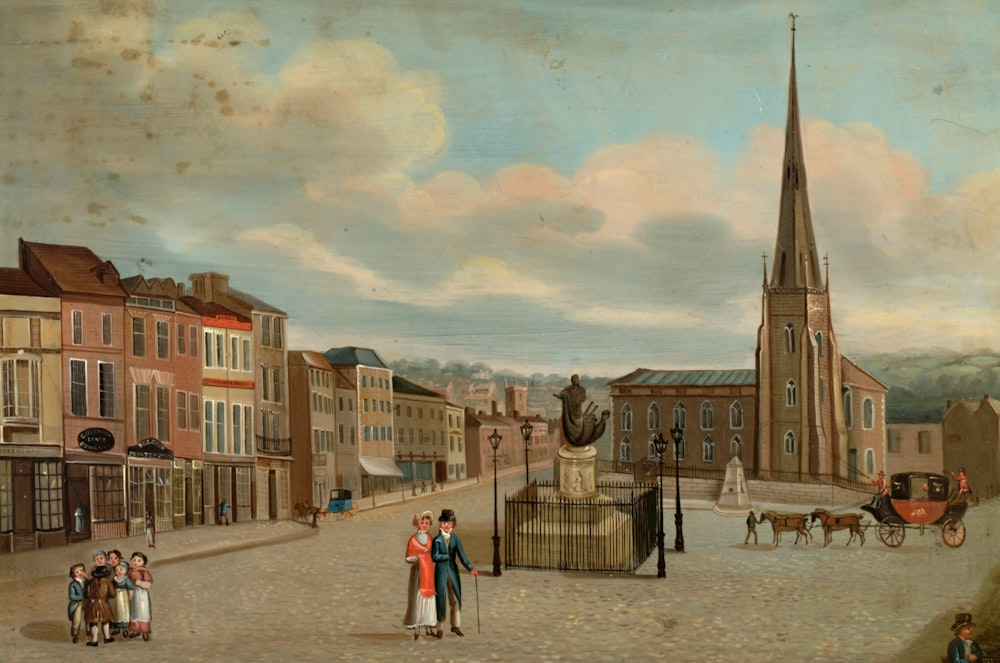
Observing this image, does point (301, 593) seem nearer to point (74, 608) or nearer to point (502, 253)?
point (74, 608)

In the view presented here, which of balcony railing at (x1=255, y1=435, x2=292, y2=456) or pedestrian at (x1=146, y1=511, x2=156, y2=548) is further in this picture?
balcony railing at (x1=255, y1=435, x2=292, y2=456)

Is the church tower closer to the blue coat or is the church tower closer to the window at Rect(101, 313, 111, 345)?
the blue coat

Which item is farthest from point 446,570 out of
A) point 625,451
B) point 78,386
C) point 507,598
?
point 78,386

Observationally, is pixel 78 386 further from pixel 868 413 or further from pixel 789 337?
pixel 868 413

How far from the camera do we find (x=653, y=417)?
1049 centimetres

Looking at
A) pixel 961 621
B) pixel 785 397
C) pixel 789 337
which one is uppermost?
pixel 789 337

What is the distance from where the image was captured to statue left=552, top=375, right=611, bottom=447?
10.4 metres

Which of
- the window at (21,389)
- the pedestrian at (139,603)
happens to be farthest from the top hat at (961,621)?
the window at (21,389)

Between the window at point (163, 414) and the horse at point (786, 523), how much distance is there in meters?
5.38

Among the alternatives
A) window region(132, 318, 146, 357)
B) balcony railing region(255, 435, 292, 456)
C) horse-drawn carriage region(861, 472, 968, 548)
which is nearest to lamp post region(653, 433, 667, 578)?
horse-drawn carriage region(861, 472, 968, 548)

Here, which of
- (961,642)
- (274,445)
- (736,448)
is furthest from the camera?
(736,448)

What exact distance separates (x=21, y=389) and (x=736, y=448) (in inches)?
249

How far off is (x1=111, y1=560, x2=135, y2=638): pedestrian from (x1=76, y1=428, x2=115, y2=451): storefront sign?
48.5 inches

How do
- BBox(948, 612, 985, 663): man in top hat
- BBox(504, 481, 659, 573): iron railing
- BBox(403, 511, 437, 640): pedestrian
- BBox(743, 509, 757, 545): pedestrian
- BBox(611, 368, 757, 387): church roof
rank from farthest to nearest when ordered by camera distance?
BBox(743, 509, 757, 545): pedestrian → BBox(611, 368, 757, 387): church roof → BBox(504, 481, 659, 573): iron railing → BBox(403, 511, 437, 640): pedestrian → BBox(948, 612, 985, 663): man in top hat
